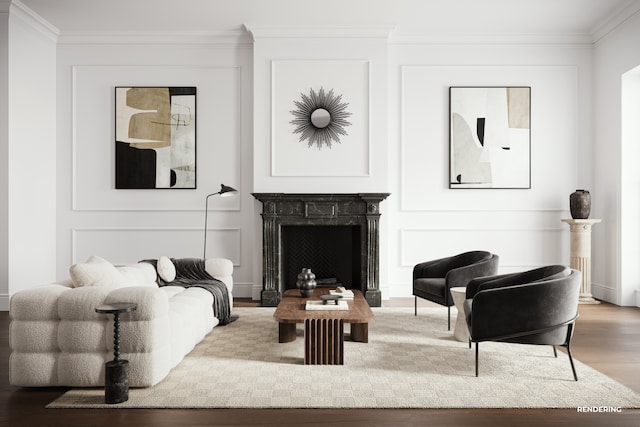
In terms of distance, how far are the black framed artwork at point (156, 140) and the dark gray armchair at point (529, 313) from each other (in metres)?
4.60

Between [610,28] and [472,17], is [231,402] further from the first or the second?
[610,28]

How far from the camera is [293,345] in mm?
4441

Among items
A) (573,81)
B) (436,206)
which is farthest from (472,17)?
(436,206)

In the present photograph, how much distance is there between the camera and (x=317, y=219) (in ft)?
21.5

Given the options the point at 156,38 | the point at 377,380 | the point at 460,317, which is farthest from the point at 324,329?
the point at 156,38

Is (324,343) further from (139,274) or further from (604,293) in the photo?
(604,293)

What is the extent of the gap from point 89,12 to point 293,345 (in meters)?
4.78

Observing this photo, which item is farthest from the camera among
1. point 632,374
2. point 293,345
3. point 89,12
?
point 89,12

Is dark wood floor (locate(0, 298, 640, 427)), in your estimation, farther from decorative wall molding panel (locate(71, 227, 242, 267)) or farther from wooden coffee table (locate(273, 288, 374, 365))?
decorative wall molding panel (locate(71, 227, 242, 267))

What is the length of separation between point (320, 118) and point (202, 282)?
272 centimetres

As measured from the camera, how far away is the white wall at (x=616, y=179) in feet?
20.8

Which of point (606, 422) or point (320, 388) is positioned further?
point (320, 388)

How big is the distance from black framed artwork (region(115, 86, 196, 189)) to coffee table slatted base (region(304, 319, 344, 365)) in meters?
3.72

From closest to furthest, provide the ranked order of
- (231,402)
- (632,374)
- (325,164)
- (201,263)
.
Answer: (231,402), (632,374), (201,263), (325,164)
